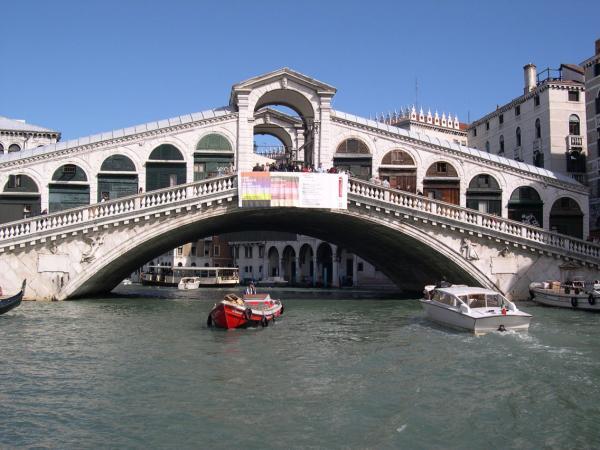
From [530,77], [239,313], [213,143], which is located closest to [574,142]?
[530,77]

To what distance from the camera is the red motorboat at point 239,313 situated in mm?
21844

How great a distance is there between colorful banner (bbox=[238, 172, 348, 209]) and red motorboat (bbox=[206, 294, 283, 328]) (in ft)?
23.2

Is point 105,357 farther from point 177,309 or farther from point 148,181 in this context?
point 148,181

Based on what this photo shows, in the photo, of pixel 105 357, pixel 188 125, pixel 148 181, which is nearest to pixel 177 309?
pixel 148 181

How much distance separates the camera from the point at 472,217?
102 ft

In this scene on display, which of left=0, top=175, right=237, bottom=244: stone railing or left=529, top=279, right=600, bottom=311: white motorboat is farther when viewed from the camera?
left=0, top=175, right=237, bottom=244: stone railing

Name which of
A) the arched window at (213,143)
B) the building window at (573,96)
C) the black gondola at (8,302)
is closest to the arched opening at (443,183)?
the arched window at (213,143)

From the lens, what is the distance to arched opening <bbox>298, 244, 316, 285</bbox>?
69.9 meters

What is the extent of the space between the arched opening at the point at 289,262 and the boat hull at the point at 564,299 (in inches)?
1750

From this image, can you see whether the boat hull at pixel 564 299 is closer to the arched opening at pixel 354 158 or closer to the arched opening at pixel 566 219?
the arched opening at pixel 566 219

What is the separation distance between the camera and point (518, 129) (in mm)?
48469

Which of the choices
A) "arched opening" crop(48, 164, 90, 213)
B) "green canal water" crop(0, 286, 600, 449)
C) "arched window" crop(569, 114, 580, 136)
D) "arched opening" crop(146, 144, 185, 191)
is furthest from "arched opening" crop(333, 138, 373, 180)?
"arched window" crop(569, 114, 580, 136)

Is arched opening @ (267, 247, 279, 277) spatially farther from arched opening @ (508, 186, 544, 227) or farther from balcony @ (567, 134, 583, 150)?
arched opening @ (508, 186, 544, 227)

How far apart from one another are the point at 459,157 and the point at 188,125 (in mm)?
14321
